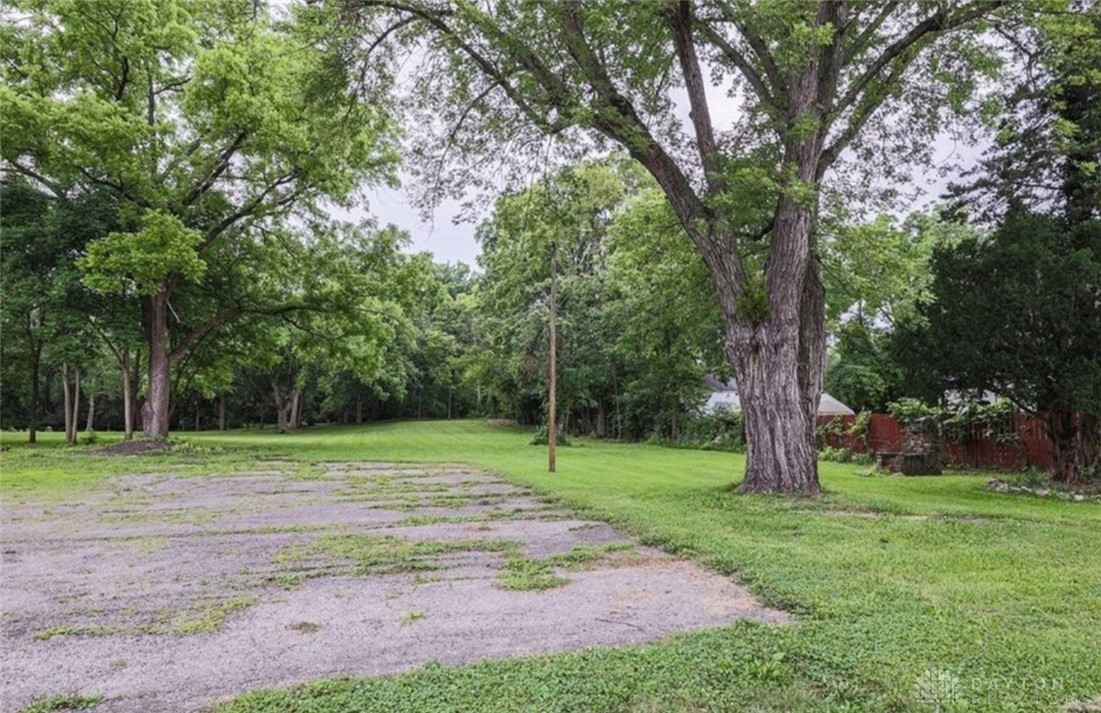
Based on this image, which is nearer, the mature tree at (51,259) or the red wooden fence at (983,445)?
the red wooden fence at (983,445)

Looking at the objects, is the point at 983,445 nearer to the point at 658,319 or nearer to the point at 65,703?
the point at 658,319

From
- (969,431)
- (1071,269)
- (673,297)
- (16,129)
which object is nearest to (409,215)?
(673,297)

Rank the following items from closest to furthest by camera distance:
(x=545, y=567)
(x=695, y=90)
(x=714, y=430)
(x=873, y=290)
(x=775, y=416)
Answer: (x=545, y=567) → (x=775, y=416) → (x=695, y=90) → (x=873, y=290) → (x=714, y=430)

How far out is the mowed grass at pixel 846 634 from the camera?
2363 millimetres

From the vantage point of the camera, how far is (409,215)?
10.8 meters

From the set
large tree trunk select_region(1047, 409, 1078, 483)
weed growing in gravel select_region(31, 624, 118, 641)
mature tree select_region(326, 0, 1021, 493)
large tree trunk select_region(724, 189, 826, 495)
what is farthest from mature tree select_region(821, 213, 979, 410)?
weed growing in gravel select_region(31, 624, 118, 641)

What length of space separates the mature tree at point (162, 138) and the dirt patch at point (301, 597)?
32.0 feet

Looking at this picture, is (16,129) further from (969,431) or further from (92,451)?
(969,431)

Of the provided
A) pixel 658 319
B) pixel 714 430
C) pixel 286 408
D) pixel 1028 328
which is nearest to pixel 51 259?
pixel 658 319

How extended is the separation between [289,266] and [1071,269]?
19.4 m

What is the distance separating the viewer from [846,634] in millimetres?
3012

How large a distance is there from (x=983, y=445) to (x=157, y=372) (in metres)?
21.3

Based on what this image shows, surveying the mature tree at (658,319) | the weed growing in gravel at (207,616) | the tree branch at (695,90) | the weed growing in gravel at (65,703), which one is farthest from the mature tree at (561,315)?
the weed growing in gravel at (65,703)

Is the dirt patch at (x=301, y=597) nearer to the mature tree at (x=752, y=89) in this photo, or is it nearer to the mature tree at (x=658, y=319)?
the mature tree at (x=752, y=89)
